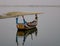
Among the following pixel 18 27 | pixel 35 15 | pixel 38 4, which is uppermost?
pixel 38 4

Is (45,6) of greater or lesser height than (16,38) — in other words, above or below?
above

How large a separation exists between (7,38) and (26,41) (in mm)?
180

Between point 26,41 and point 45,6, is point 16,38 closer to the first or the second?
point 26,41

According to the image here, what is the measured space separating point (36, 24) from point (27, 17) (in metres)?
0.11

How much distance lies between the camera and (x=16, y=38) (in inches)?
50.5

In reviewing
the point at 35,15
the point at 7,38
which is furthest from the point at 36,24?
the point at 7,38

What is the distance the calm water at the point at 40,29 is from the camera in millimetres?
1275

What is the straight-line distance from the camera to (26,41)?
4.19 ft

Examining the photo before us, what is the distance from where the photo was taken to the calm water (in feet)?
4.18

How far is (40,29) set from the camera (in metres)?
1.29

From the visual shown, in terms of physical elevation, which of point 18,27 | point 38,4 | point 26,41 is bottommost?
point 26,41

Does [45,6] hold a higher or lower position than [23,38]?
higher

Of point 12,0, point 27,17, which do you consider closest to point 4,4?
point 12,0

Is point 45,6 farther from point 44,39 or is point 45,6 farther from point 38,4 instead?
point 44,39
